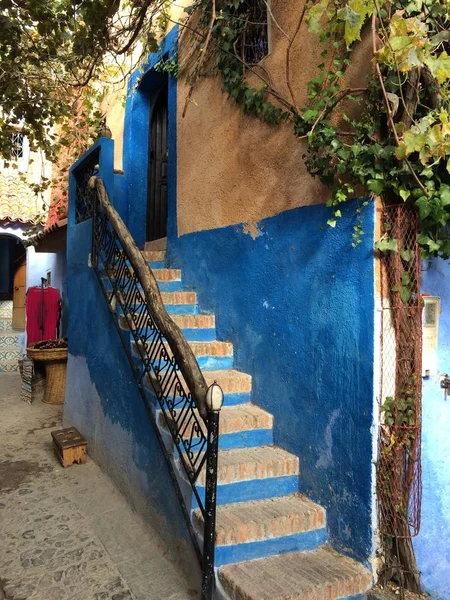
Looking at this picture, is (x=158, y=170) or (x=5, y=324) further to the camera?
(x=5, y=324)

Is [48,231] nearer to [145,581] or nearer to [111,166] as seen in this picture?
[111,166]

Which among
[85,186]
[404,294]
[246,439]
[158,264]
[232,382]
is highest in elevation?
[85,186]

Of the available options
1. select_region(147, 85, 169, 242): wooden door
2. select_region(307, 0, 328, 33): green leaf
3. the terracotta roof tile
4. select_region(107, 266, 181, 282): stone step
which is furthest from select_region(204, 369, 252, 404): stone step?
the terracotta roof tile

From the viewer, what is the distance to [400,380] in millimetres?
2881

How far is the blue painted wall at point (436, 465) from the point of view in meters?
2.93

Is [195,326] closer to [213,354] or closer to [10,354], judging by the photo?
[213,354]

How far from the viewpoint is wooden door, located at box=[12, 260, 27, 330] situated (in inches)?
535

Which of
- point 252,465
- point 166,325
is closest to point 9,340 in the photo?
point 166,325

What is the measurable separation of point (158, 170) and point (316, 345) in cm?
517

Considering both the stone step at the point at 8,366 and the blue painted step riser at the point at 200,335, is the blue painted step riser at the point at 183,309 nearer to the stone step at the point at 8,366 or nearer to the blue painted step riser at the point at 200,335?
the blue painted step riser at the point at 200,335

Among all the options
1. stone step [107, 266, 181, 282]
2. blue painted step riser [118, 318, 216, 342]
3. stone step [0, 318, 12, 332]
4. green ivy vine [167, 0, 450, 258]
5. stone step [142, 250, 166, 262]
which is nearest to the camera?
green ivy vine [167, 0, 450, 258]

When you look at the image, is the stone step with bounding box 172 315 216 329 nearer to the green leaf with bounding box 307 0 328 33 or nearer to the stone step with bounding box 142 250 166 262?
the stone step with bounding box 142 250 166 262

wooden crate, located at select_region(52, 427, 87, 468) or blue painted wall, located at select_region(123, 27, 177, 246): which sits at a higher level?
blue painted wall, located at select_region(123, 27, 177, 246)

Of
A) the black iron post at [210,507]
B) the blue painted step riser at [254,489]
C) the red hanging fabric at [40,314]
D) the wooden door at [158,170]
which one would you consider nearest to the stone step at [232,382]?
the blue painted step riser at [254,489]
